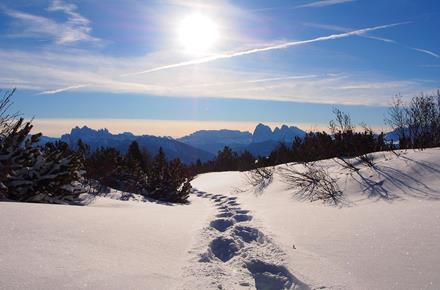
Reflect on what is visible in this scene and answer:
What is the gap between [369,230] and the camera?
5.47 m

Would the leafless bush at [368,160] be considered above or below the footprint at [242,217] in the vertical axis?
above

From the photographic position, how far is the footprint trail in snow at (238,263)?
387 cm

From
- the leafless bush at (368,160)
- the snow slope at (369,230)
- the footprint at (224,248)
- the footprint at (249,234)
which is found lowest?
the footprint at (249,234)

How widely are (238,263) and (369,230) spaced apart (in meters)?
2.04

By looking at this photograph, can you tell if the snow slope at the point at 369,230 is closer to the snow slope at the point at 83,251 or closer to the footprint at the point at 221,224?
the footprint at the point at 221,224

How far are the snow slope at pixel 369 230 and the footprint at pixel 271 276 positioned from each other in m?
0.05

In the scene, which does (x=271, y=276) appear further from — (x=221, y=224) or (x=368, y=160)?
(x=368, y=160)

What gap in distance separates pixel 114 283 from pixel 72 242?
40.6 inches

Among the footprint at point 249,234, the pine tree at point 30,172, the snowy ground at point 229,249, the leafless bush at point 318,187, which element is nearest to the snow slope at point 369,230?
the snowy ground at point 229,249

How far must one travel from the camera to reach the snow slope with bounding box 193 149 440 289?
3838 millimetres

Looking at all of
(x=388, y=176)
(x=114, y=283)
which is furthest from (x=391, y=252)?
(x=388, y=176)

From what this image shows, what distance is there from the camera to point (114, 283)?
317 centimetres

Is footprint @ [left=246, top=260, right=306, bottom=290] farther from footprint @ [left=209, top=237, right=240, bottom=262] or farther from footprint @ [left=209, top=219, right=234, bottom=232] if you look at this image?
footprint @ [left=209, top=219, right=234, bottom=232]

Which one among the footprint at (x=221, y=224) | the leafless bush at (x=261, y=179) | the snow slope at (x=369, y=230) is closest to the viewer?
the snow slope at (x=369, y=230)
